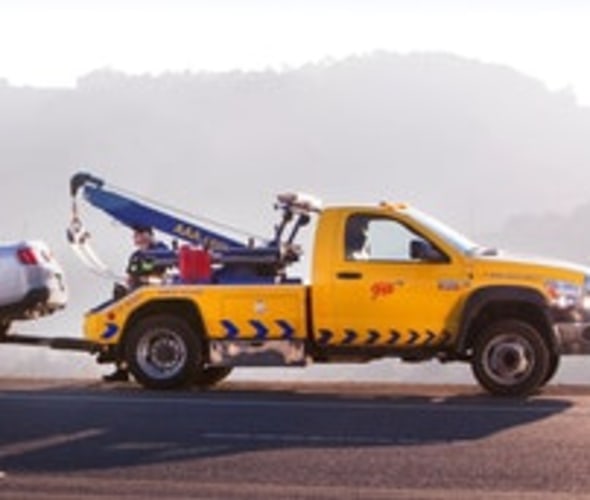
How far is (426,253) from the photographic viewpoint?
17.2 metres

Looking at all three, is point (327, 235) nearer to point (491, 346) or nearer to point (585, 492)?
point (491, 346)

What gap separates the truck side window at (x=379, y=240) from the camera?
17281 millimetres

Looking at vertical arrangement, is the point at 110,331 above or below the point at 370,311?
below

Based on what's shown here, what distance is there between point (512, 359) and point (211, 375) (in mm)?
4042

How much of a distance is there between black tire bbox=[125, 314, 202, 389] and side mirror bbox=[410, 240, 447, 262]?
2.60 meters

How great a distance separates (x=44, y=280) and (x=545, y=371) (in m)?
6.13

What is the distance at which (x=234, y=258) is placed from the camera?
1861cm

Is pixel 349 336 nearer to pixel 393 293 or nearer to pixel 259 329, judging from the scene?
pixel 393 293

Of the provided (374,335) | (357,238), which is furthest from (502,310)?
(357,238)

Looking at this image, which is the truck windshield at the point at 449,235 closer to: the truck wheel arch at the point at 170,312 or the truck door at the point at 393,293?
the truck door at the point at 393,293

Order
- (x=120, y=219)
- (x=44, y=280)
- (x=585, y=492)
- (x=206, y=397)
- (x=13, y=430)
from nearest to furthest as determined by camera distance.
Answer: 1. (x=585, y=492)
2. (x=13, y=430)
3. (x=206, y=397)
4. (x=44, y=280)
5. (x=120, y=219)

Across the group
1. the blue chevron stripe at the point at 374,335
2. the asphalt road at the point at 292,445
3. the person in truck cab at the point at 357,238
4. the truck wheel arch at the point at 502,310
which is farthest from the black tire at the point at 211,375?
the truck wheel arch at the point at 502,310

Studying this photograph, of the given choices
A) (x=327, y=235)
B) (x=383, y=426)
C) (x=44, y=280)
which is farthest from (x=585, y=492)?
(x=44, y=280)

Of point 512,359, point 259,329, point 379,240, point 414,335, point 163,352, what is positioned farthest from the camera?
point 163,352
